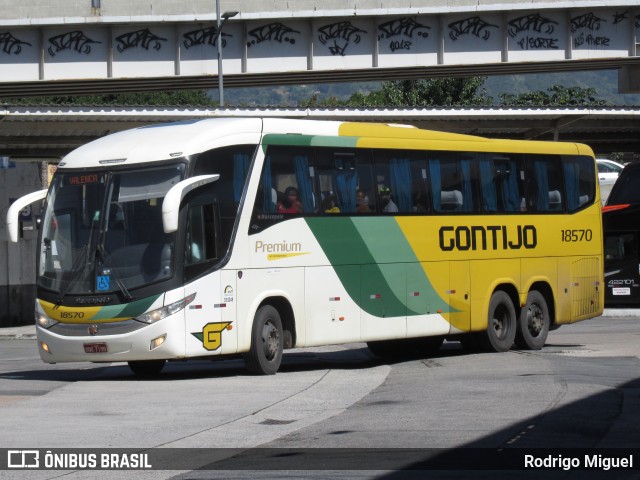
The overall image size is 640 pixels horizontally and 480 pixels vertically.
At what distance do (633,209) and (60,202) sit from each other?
27.3 meters

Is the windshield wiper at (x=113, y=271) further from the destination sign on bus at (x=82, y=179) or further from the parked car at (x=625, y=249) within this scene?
the parked car at (x=625, y=249)

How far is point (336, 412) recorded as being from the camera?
14352 mm

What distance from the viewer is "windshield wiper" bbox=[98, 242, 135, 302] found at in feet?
57.0

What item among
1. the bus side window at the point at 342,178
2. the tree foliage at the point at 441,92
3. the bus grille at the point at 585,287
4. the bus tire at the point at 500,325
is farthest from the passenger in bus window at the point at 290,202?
the tree foliage at the point at 441,92

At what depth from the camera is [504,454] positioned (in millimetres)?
10703

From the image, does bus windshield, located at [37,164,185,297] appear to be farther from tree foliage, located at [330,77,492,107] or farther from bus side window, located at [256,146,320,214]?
tree foliage, located at [330,77,492,107]

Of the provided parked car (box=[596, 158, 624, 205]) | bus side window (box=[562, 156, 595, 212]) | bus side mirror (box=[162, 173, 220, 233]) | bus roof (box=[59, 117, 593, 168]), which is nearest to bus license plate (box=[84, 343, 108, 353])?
bus side mirror (box=[162, 173, 220, 233])

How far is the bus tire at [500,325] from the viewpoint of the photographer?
22469mm

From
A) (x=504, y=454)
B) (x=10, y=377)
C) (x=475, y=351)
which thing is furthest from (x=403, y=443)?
(x=475, y=351)

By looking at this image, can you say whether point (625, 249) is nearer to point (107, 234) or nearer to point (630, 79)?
point (630, 79)

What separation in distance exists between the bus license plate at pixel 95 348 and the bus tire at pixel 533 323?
831cm

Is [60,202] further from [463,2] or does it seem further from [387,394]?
[463,2]

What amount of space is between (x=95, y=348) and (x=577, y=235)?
10253 millimetres

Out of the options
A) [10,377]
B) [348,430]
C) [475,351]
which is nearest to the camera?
[348,430]
